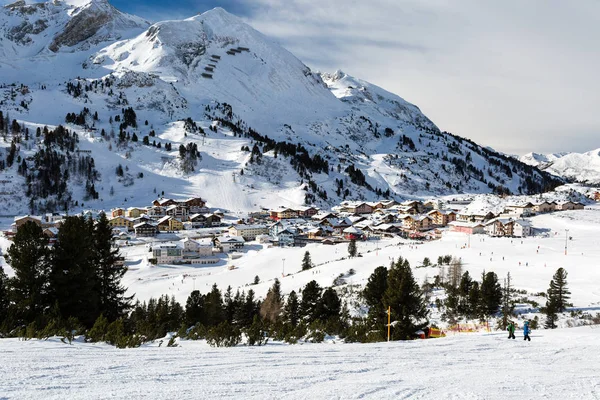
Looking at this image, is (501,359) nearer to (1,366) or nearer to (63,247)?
(1,366)

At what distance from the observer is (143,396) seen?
21.4ft

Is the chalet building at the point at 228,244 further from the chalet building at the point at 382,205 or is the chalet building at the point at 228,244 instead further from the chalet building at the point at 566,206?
the chalet building at the point at 566,206

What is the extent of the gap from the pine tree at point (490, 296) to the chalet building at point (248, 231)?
6030 cm

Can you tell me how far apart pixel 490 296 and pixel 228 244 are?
5336cm

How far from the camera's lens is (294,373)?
29.1 feet

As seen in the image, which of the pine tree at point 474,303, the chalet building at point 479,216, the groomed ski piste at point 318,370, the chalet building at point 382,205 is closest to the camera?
the groomed ski piste at point 318,370

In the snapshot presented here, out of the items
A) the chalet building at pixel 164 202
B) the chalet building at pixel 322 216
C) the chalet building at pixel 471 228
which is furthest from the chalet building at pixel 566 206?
the chalet building at pixel 164 202

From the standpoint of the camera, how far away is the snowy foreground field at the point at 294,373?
705 cm

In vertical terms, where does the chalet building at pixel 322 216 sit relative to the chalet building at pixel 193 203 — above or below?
below

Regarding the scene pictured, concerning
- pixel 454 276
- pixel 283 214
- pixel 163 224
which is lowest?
pixel 454 276

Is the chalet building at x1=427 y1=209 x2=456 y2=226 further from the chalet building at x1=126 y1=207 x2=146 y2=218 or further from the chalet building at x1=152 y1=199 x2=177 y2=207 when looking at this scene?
the chalet building at x1=126 y1=207 x2=146 y2=218

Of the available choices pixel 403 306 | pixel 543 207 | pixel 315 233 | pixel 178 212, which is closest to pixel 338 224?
pixel 315 233

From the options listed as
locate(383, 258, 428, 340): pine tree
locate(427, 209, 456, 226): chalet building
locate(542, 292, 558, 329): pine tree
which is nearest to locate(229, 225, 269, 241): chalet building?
locate(427, 209, 456, 226): chalet building

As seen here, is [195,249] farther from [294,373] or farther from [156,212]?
[294,373]
